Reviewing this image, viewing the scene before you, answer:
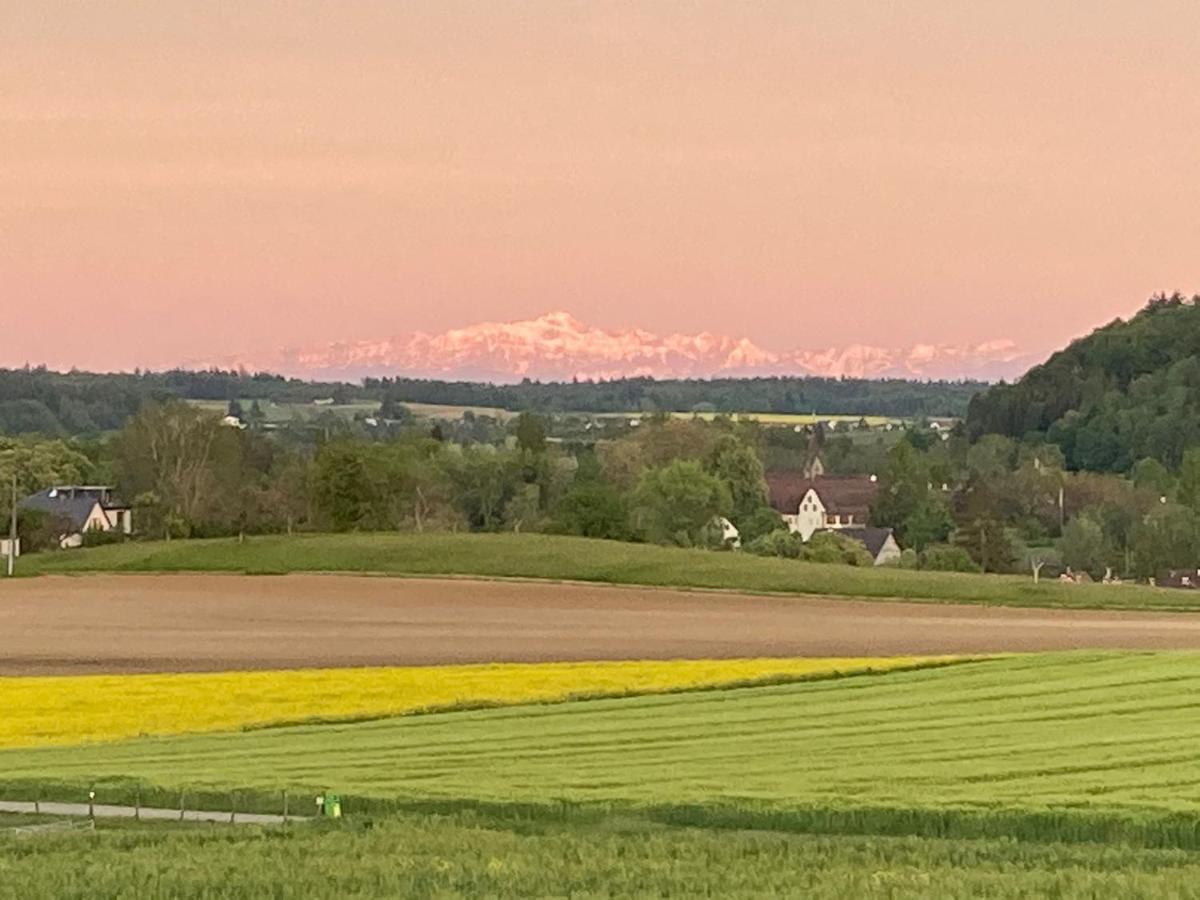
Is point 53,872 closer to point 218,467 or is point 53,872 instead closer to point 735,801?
point 735,801

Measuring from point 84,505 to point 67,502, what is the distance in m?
1.27

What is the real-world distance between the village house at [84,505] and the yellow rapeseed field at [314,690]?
75.4m

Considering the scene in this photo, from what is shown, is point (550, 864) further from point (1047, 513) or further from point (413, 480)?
point (1047, 513)

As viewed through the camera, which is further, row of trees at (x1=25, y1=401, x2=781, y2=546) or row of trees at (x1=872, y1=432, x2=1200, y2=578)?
row of trees at (x1=872, y1=432, x2=1200, y2=578)

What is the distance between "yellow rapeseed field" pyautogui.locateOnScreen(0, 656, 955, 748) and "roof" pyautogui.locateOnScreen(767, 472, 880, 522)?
110 meters

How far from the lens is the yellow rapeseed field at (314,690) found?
144 ft

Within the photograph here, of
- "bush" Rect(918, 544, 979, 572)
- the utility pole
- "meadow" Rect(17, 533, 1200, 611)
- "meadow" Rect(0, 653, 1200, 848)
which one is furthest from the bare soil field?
"bush" Rect(918, 544, 979, 572)

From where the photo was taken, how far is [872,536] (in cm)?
14175

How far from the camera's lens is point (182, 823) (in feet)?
97.8

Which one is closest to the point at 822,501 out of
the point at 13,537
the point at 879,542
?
the point at 879,542

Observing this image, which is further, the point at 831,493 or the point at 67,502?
the point at 831,493

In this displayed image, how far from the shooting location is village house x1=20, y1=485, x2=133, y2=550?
5177 inches

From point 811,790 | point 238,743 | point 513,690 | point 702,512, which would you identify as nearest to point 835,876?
point 811,790

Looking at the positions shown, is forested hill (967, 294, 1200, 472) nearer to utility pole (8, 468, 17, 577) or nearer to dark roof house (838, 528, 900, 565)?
dark roof house (838, 528, 900, 565)
